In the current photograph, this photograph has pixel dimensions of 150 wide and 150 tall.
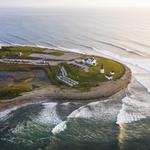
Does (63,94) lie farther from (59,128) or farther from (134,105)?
(134,105)

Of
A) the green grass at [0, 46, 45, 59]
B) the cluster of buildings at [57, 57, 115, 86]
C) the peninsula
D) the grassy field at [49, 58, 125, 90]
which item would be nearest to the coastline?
the peninsula

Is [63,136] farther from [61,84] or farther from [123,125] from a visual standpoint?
[61,84]

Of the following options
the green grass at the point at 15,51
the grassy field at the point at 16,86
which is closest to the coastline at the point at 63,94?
the grassy field at the point at 16,86

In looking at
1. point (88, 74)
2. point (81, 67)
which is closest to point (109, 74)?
point (88, 74)

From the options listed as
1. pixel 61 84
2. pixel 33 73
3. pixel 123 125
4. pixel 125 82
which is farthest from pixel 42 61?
pixel 123 125

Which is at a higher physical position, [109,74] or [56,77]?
[56,77]

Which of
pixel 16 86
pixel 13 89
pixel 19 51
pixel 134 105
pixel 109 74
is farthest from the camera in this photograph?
pixel 19 51

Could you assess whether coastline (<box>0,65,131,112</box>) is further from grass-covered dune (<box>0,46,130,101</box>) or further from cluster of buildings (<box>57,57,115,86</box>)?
cluster of buildings (<box>57,57,115,86</box>)

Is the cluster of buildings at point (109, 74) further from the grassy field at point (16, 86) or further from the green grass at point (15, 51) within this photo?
the green grass at point (15, 51)
